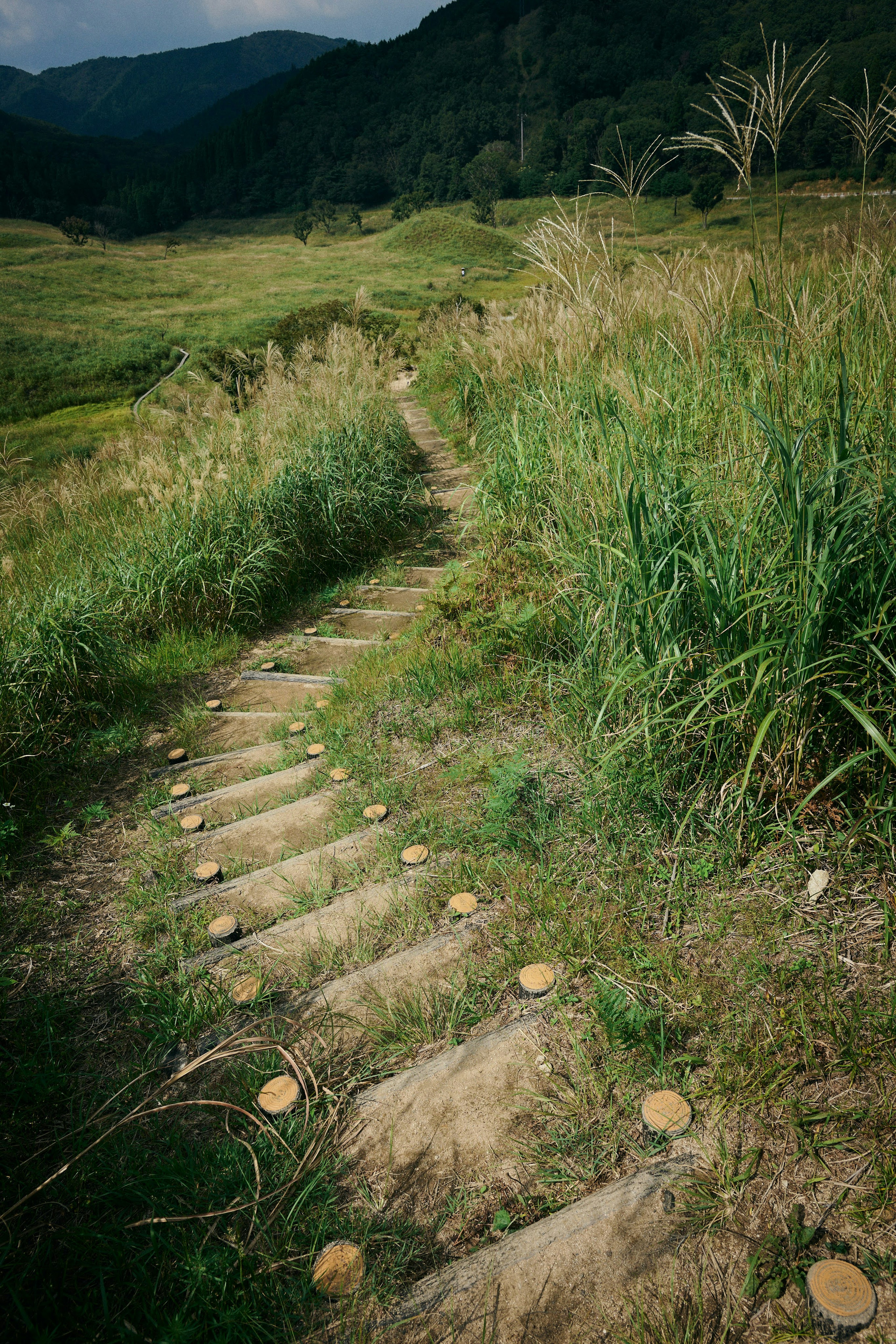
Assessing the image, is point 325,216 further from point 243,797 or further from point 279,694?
point 243,797

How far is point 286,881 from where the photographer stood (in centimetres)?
236

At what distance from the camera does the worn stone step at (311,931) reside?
2100 mm

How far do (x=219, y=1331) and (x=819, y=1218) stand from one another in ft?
3.81

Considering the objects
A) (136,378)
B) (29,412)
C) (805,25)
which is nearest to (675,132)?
(805,25)

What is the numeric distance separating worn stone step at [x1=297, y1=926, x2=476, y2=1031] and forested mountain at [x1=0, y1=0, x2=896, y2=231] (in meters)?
72.7

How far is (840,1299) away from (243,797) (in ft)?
8.43

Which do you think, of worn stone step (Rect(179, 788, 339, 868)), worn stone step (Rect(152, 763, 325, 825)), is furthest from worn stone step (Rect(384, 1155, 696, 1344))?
worn stone step (Rect(152, 763, 325, 825))

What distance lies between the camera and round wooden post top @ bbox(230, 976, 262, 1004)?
1.90 meters

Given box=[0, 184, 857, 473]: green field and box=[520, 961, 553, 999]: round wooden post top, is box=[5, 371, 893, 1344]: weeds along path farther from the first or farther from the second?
box=[0, 184, 857, 473]: green field

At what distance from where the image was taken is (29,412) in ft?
78.4

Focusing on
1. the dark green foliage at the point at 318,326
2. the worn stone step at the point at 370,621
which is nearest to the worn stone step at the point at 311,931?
the worn stone step at the point at 370,621

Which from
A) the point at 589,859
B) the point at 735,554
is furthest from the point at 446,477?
the point at 589,859

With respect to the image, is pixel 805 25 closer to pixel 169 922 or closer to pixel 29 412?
pixel 29 412

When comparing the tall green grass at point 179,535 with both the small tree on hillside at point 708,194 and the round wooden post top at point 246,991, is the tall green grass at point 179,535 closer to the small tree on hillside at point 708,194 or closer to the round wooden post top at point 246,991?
the round wooden post top at point 246,991
